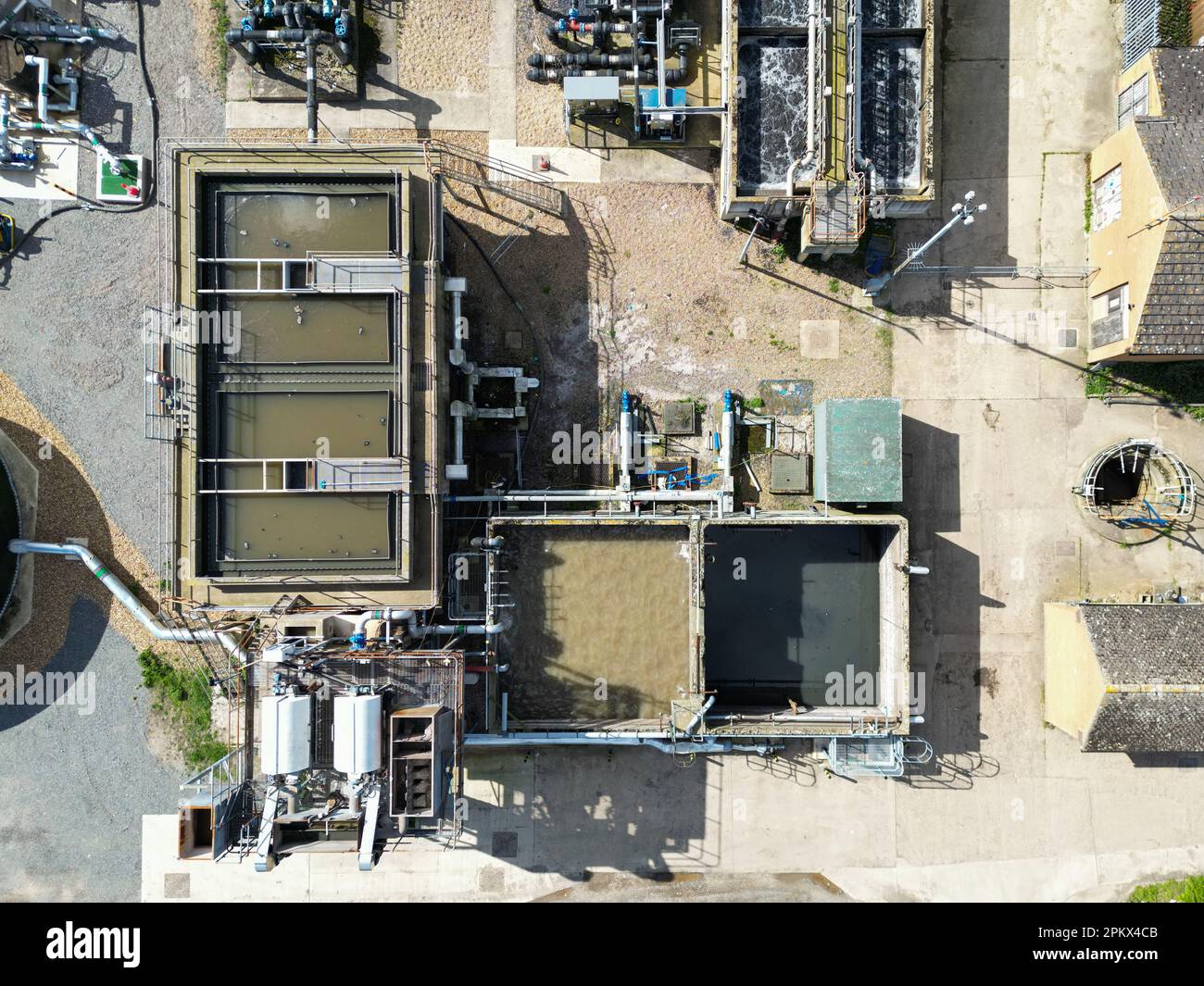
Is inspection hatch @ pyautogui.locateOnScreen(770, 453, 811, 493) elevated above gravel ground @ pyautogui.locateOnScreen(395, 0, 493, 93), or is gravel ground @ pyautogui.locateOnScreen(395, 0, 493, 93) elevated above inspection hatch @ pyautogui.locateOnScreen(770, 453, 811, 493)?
gravel ground @ pyautogui.locateOnScreen(395, 0, 493, 93)

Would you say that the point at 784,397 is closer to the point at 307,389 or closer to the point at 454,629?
the point at 454,629

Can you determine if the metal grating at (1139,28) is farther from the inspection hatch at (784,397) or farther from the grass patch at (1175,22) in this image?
the inspection hatch at (784,397)

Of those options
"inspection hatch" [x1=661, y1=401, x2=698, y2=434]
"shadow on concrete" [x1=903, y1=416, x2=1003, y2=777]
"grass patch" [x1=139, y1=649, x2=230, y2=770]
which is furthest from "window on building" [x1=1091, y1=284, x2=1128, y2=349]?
"grass patch" [x1=139, y1=649, x2=230, y2=770]

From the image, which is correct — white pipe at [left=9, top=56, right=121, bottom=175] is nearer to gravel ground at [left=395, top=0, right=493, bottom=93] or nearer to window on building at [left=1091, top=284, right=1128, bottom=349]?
gravel ground at [left=395, top=0, right=493, bottom=93]

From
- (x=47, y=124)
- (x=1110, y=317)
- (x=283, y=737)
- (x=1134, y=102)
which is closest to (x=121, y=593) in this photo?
(x=283, y=737)

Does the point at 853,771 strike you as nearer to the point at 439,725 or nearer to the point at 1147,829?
the point at 1147,829

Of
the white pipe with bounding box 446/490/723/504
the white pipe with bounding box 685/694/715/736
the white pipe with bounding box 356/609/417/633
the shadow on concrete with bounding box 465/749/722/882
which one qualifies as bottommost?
the shadow on concrete with bounding box 465/749/722/882

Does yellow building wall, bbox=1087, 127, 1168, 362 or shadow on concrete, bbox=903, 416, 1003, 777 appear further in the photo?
shadow on concrete, bbox=903, 416, 1003, 777
